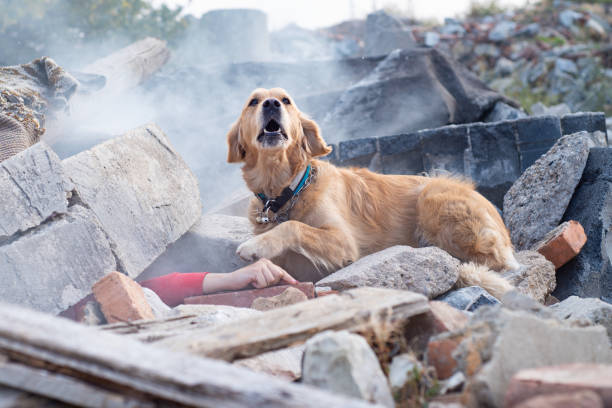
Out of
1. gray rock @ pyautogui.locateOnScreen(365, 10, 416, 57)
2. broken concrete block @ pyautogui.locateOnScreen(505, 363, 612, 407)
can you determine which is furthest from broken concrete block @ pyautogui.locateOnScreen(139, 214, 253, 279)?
gray rock @ pyautogui.locateOnScreen(365, 10, 416, 57)

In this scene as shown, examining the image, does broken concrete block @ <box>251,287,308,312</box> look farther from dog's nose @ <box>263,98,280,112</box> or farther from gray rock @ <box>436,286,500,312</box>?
dog's nose @ <box>263,98,280,112</box>

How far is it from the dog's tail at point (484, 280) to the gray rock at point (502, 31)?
1352 cm

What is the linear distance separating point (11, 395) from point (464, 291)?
2646mm

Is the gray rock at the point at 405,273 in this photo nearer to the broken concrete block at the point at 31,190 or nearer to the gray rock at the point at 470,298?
the gray rock at the point at 470,298

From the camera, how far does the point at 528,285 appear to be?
3672 millimetres

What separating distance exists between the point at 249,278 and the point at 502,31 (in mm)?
14926

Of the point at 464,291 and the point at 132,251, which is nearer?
the point at 464,291

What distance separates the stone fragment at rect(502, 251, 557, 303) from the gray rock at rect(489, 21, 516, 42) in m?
13.2

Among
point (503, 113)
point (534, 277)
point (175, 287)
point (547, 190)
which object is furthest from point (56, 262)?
point (503, 113)

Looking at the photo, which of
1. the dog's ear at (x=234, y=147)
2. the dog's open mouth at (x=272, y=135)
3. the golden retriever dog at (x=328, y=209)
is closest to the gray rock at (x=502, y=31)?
the golden retriever dog at (x=328, y=209)

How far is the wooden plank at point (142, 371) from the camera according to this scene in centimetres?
139

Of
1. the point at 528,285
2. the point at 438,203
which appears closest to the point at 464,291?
the point at 528,285

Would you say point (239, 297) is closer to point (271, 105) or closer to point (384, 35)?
point (271, 105)

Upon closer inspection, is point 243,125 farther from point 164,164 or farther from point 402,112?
point 402,112
